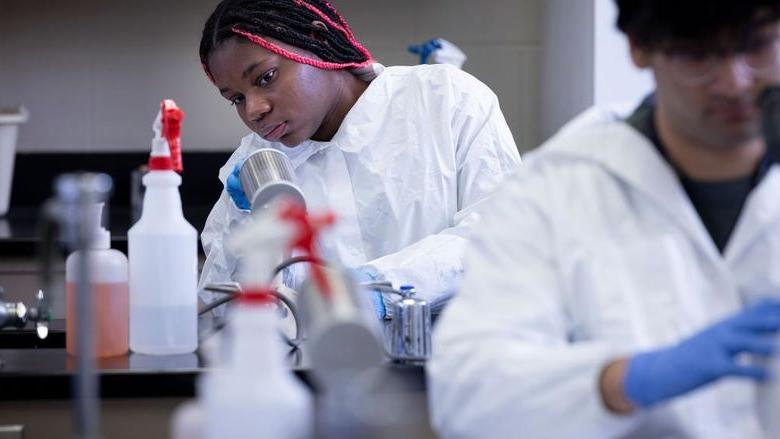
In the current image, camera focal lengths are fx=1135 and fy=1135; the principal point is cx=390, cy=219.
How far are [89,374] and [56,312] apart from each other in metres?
1.99

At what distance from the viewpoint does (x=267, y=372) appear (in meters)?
0.90

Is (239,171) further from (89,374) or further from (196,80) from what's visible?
(196,80)

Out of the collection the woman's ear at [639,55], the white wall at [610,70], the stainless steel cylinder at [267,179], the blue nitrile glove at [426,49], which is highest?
the blue nitrile glove at [426,49]

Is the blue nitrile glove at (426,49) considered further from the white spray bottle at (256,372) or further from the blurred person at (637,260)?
A: the white spray bottle at (256,372)

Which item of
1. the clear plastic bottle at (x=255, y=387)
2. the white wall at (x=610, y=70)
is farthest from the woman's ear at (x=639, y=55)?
the white wall at (x=610, y=70)

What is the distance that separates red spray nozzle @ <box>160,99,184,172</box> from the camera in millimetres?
1634

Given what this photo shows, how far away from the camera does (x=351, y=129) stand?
2.27 meters

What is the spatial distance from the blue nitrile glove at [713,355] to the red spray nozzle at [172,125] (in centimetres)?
83

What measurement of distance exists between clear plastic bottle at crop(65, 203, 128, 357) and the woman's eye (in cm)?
63

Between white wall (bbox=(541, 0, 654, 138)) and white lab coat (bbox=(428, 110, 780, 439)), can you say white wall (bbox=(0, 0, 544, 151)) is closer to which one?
white wall (bbox=(541, 0, 654, 138))

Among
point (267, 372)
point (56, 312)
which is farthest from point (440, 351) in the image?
point (56, 312)

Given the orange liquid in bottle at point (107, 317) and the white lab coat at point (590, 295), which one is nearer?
the white lab coat at point (590, 295)

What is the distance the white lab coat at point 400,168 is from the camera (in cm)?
222

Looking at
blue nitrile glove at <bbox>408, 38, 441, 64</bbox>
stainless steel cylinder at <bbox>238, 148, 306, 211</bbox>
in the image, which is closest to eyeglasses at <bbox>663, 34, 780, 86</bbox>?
stainless steel cylinder at <bbox>238, 148, 306, 211</bbox>
